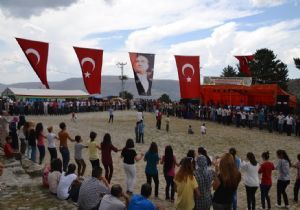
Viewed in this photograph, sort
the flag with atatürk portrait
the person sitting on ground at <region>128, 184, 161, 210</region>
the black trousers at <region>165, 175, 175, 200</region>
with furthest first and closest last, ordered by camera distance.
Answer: the flag with atatürk portrait
the black trousers at <region>165, 175, 175, 200</region>
the person sitting on ground at <region>128, 184, 161, 210</region>

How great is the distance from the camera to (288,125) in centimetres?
2806

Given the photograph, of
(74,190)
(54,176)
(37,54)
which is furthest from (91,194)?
(37,54)

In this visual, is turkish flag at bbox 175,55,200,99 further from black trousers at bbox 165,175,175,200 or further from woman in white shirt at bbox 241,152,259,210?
woman in white shirt at bbox 241,152,259,210

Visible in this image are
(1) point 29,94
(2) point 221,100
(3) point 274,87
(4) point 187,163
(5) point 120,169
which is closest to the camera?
(4) point 187,163

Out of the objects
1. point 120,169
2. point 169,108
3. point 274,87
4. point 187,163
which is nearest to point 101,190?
point 187,163

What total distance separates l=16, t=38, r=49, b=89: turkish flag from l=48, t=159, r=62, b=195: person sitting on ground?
855 cm

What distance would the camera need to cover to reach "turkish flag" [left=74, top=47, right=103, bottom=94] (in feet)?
65.3

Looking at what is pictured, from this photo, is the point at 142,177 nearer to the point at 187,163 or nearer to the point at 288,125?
the point at 187,163

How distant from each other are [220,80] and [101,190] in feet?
98.5

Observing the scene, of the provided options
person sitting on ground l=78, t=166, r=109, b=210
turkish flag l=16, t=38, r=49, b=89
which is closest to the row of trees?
turkish flag l=16, t=38, r=49, b=89

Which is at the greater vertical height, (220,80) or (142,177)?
(220,80)

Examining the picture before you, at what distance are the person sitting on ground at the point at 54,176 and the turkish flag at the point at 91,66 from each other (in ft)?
33.9

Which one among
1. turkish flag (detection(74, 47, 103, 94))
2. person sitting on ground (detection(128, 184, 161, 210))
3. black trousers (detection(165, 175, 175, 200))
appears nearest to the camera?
person sitting on ground (detection(128, 184, 161, 210))

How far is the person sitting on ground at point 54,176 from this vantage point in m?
9.76
